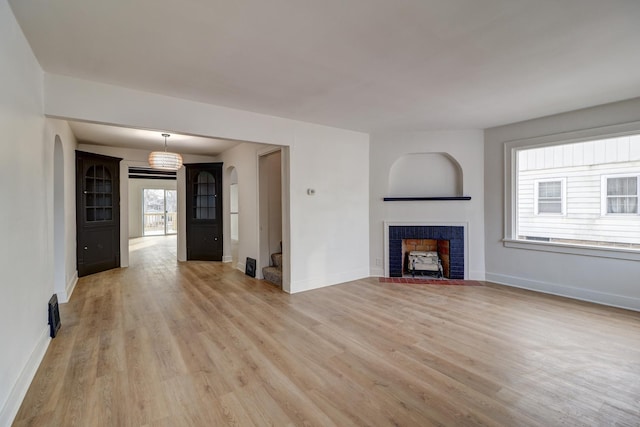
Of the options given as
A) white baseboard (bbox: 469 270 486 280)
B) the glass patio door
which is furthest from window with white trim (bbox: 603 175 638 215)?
the glass patio door

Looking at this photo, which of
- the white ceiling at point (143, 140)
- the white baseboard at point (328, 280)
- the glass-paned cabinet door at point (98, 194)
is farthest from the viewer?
the glass-paned cabinet door at point (98, 194)

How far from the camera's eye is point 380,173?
5289 mm

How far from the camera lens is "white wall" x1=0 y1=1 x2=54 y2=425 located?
70.3 inches

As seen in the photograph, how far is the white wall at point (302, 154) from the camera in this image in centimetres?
294

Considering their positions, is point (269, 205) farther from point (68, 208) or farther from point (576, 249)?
point (576, 249)

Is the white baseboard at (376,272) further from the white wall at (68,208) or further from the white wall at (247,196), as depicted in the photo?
the white wall at (68,208)

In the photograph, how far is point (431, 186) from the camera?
5.40 metres

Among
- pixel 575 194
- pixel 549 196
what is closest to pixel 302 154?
pixel 549 196

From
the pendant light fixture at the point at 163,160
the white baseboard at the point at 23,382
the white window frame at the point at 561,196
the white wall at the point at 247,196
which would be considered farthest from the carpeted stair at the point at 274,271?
the white window frame at the point at 561,196

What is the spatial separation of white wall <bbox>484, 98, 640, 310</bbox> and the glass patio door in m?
12.2

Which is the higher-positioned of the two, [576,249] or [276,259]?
[576,249]

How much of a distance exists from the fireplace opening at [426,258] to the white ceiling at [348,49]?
264cm

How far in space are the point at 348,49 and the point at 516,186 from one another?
3852mm

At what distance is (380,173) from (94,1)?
4348 millimetres
